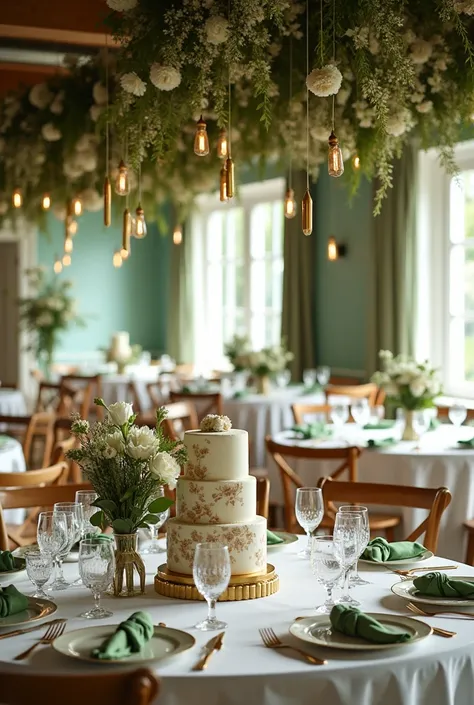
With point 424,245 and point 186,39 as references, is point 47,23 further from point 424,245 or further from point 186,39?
point 424,245

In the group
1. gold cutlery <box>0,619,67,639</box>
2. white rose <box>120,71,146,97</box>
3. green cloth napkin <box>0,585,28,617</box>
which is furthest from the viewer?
white rose <box>120,71,146,97</box>

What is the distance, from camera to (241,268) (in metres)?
13.2

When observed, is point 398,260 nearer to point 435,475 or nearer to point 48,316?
point 435,475

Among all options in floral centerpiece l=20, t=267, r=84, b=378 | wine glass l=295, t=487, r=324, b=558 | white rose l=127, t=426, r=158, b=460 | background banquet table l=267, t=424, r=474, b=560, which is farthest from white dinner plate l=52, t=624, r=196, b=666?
floral centerpiece l=20, t=267, r=84, b=378

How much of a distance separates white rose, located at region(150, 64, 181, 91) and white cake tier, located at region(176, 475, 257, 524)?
6.40 ft

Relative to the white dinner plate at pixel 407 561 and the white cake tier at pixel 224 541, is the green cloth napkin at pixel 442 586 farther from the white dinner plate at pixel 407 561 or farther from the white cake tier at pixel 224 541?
the white cake tier at pixel 224 541

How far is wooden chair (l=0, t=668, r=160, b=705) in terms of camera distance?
1.81 metres

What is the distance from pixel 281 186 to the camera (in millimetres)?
11961

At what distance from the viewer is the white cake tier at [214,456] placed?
9.21 feet

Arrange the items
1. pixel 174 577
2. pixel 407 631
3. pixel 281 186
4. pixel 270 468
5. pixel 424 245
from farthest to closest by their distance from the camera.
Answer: pixel 281 186 < pixel 424 245 < pixel 270 468 < pixel 174 577 < pixel 407 631

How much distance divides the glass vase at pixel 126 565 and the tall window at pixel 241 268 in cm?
903

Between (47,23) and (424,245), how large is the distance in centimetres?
389

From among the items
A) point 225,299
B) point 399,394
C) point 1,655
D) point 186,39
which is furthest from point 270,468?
point 225,299

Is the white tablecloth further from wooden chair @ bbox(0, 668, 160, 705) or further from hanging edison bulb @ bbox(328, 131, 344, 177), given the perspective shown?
Answer: hanging edison bulb @ bbox(328, 131, 344, 177)
